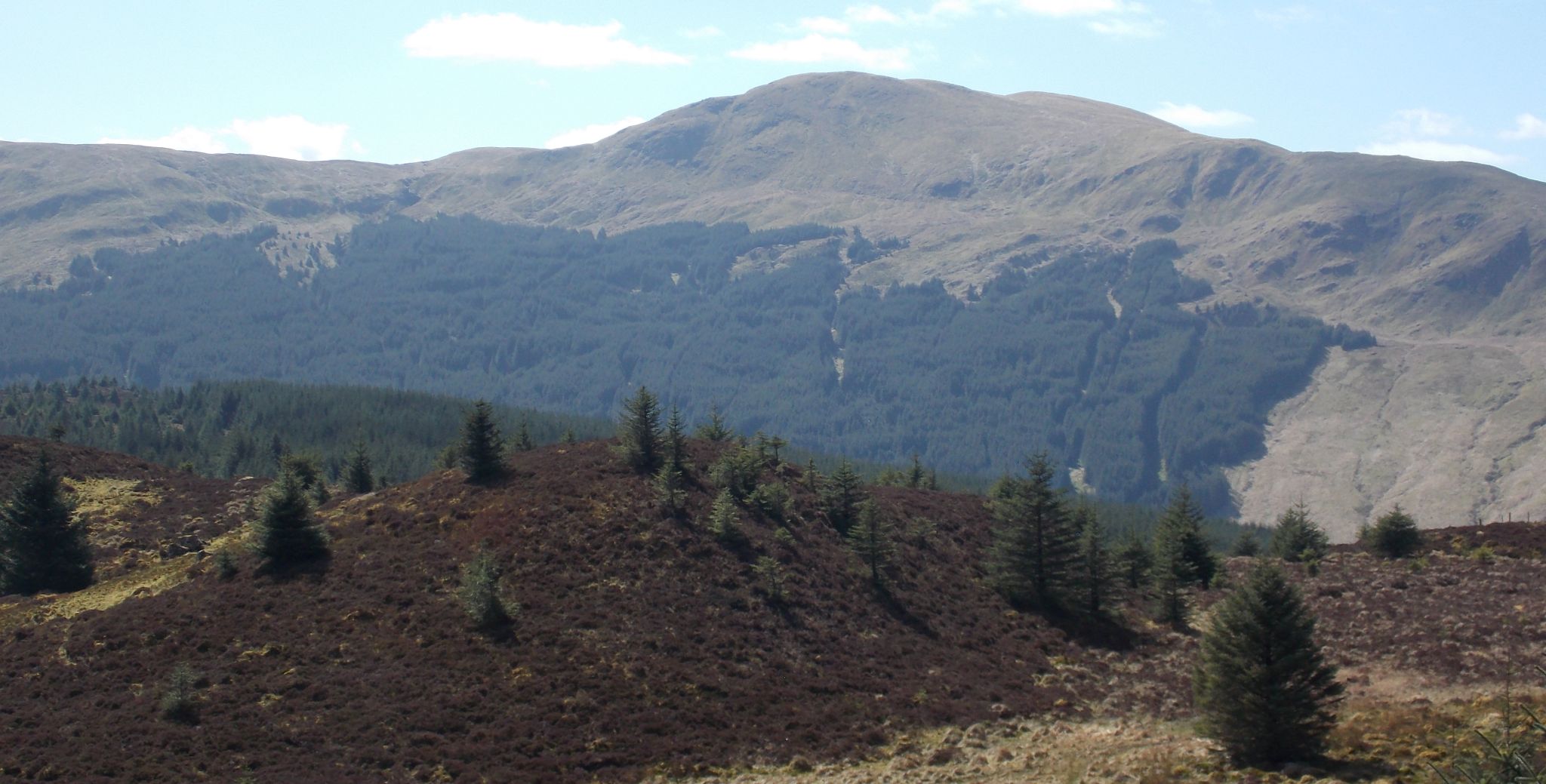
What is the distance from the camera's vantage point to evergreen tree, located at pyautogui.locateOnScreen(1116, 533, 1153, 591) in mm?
69375

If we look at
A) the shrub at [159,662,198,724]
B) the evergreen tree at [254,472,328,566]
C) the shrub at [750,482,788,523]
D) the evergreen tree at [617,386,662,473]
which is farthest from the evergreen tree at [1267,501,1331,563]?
the shrub at [159,662,198,724]

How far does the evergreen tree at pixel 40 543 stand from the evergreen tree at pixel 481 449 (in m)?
21.6

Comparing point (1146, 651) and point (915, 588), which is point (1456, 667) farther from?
point (915, 588)

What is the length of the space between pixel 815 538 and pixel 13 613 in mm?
40552

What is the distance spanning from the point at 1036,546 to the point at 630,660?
25.9m

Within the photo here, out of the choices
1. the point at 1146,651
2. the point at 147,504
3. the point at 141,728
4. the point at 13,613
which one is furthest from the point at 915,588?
the point at 147,504

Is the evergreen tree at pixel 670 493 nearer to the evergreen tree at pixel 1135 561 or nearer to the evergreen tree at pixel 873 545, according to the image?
the evergreen tree at pixel 873 545

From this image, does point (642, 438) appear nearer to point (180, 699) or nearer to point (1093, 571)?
point (1093, 571)

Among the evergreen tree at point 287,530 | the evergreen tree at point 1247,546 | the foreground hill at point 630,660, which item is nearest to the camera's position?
the foreground hill at point 630,660

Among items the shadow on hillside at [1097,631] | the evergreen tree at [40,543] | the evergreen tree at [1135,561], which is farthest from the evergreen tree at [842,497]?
the evergreen tree at [40,543]

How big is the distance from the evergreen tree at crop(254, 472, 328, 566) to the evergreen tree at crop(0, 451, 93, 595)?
1361cm

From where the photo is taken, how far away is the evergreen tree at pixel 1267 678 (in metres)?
35.2

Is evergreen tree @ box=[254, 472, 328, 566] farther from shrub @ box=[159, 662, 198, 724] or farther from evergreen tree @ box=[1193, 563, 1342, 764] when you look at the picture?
evergreen tree @ box=[1193, 563, 1342, 764]

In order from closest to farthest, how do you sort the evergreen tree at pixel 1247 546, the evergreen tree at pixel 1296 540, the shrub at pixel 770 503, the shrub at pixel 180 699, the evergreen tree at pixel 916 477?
the shrub at pixel 180 699
the shrub at pixel 770 503
the evergreen tree at pixel 1296 540
the evergreen tree at pixel 1247 546
the evergreen tree at pixel 916 477
